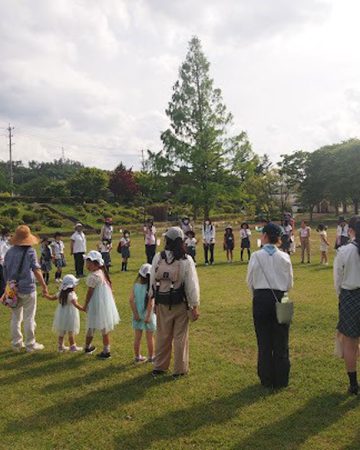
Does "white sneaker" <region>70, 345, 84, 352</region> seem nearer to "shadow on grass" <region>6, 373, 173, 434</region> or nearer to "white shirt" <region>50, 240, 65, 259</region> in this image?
"shadow on grass" <region>6, 373, 173, 434</region>

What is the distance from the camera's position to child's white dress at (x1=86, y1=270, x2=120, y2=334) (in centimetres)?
648

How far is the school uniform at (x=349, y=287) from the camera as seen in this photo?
5.07 meters

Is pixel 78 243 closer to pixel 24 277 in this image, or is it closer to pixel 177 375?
pixel 24 277

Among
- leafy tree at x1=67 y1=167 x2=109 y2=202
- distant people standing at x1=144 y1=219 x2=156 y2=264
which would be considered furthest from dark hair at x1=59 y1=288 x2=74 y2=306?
leafy tree at x1=67 y1=167 x2=109 y2=202

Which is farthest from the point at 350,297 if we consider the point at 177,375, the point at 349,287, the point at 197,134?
the point at 197,134

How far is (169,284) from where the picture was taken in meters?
5.66

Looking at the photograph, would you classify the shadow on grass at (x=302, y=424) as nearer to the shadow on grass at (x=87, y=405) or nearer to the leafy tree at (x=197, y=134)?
the shadow on grass at (x=87, y=405)

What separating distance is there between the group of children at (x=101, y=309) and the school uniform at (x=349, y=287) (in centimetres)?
255

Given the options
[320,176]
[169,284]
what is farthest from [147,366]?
[320,176]

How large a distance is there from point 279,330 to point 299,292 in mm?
6477

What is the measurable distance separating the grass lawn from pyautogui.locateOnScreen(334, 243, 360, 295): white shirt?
1.28 metres

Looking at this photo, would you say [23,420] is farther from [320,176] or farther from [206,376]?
[320,176]

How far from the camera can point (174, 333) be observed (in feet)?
18.9

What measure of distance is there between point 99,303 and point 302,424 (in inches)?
129
